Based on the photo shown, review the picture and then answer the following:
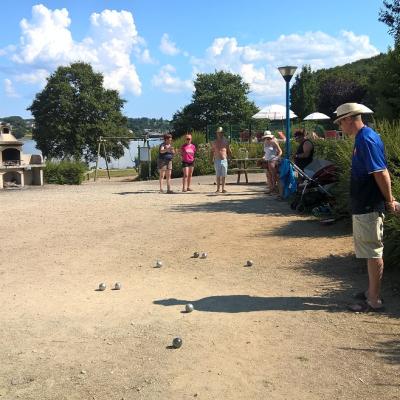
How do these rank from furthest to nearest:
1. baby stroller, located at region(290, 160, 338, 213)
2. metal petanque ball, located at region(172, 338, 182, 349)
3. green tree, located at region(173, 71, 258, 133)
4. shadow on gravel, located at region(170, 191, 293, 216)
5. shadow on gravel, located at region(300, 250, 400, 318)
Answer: green tree, located at region(173, 71, 258, 133) < shadow on gravel, located at region(170, 191, 293, 216) < baby stroller, located at region(290, 160, 338, 213) < shadow on gravel, located at region(300, 250, 400, 318) < metal petanque ball, located at region(172, 338, 182, 349)

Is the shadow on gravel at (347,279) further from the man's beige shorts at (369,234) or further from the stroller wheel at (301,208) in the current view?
the stroller wheel at (301,208)

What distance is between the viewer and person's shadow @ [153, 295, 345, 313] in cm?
530

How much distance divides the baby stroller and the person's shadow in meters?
4.72

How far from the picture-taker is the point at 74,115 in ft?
167

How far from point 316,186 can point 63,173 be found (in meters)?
14.1

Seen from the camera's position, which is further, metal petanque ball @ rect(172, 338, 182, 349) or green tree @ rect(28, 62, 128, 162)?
green tree @ rect(28, 62, 128, 162)

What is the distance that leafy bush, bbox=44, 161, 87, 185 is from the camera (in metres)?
22.0

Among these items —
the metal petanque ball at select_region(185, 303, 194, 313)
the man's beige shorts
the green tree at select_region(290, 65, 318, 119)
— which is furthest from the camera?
the green tree at select_region(290, 65, 318, 119)

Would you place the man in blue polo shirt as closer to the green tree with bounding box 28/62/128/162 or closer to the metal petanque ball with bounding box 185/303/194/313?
the metal petanque ball with bounding box 185/303/194/313

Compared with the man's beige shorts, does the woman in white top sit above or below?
above

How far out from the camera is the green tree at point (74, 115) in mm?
50344

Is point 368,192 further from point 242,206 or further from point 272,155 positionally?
point 272,155

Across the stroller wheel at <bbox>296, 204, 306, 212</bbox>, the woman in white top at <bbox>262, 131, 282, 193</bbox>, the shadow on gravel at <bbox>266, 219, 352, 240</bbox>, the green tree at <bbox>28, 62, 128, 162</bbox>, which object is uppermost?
the green tree at <bbox>28, 62, 128, 162</bbox>

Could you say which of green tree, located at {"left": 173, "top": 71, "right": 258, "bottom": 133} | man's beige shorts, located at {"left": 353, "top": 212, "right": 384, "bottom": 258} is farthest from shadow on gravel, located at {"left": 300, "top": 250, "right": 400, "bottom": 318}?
green tree, located at {"left": 173, "top": 71, "right": 258, "bottom": 133}
